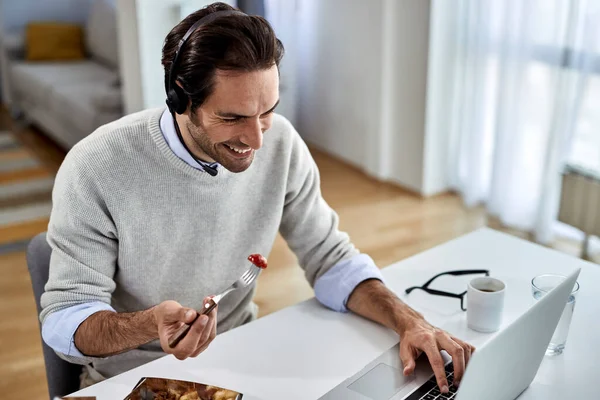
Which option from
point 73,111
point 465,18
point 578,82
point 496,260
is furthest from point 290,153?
point 73,111

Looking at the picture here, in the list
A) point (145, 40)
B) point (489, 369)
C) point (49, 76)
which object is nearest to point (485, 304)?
point (489, 369)

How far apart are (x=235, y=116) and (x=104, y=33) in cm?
412

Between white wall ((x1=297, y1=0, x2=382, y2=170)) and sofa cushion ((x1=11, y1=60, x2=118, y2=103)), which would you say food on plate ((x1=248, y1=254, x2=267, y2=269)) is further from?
sofa cushion ((x1=11, y1=60, x2=118, y2=103))

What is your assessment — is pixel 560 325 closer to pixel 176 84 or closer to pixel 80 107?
pixel 176 84

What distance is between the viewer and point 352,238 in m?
3.26

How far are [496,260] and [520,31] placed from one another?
6.00 feet

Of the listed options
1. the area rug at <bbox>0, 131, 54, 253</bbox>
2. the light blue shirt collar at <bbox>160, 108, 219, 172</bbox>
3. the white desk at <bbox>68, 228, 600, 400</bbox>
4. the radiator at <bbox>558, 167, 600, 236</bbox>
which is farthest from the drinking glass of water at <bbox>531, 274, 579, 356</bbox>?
the area rug at <bbox>0, 131, 54, 253</bbox>

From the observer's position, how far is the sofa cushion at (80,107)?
157 inches

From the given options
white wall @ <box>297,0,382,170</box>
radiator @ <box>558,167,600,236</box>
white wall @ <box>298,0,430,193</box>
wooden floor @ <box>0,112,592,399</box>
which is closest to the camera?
wooden floor @ <box>0,112,592,399</box>

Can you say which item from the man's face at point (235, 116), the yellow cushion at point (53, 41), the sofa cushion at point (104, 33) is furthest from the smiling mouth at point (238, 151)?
the yellow cushion at point (53, 41)

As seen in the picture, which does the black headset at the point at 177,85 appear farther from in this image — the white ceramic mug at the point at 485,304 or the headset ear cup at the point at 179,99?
the white ceramic mug at the point at 485,304

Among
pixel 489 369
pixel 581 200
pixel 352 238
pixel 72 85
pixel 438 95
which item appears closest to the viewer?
pixel 489 369

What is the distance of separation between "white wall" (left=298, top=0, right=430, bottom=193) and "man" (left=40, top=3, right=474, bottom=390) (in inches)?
88.9

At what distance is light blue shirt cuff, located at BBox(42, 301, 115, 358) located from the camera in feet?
4.00
